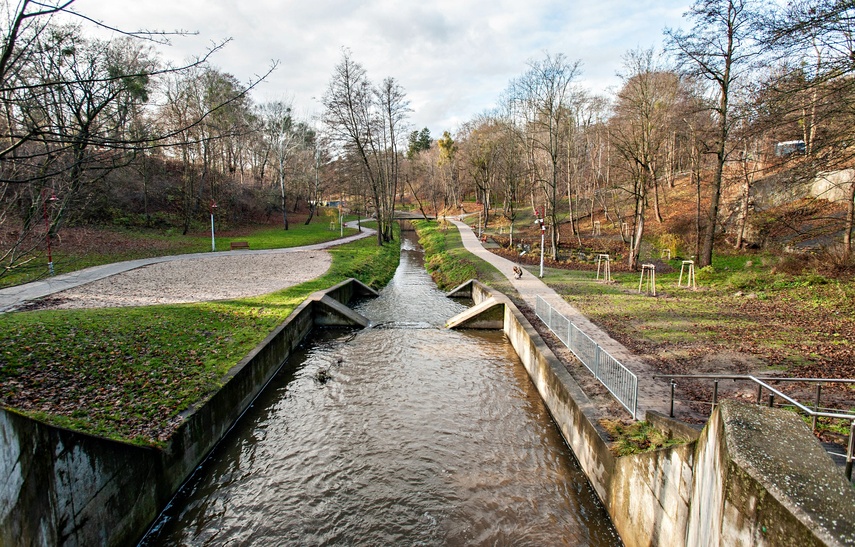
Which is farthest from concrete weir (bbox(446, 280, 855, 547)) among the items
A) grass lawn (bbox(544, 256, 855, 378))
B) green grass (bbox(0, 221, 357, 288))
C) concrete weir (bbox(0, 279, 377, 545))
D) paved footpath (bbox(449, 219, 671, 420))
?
green grass (bbox(0, 221, 357, 288))

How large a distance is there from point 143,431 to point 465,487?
523 centimetres

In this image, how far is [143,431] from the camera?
7.24 meters

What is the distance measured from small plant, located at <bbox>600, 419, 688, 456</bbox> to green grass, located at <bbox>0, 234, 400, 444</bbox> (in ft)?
23.4

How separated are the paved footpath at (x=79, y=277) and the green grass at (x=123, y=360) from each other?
1382 millimetres

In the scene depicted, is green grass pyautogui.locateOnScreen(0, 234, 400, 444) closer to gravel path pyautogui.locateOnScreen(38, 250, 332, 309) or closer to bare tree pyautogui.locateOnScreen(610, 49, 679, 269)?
gravel path pyautogui.locateOnScreen(38, 250, 332, 309)

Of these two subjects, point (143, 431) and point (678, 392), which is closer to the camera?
point (143, 431)

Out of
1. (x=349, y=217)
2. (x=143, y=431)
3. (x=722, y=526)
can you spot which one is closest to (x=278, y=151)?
(x=349, y=217)

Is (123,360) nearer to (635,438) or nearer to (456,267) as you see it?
(635,438)

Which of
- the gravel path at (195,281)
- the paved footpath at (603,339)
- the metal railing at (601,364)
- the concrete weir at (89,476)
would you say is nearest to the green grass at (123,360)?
the concrete weir at (89,476)

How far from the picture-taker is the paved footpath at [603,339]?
8.55 m

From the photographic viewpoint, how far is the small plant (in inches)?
260

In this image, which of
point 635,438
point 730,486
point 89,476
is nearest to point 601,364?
point 635,438

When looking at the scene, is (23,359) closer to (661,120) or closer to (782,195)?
(661,120)

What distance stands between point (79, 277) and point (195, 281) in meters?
4.52
